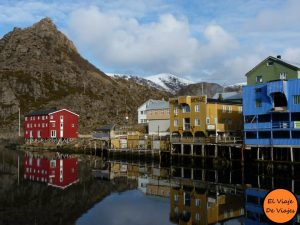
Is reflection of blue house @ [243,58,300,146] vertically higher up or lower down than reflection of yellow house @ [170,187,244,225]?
higher up

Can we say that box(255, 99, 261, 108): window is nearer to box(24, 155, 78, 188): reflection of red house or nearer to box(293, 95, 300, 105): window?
box(293, 95, 300, 105): window

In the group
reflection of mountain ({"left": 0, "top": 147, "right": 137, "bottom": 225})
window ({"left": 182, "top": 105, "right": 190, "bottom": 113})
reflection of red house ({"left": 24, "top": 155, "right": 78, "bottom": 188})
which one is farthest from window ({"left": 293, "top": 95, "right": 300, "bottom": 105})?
reflection of red house ({"left": 24, "top": 155, "right": 78, "bottom": 188})

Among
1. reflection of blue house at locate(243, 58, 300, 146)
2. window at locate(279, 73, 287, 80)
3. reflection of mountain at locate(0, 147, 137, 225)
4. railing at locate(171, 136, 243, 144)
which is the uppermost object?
window at locate(279, 73, 287, 80)

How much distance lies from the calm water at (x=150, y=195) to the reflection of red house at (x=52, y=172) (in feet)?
4.94

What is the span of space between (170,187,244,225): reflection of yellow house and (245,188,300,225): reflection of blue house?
0.63m

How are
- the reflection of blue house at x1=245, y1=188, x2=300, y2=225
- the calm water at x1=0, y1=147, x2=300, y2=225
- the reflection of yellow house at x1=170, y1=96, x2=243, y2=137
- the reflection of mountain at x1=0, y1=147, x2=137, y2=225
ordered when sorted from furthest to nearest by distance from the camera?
the reflection of yellow house at x1=170, y1=96, x2=243, y2=137, the reflection of mountain at x1=0, y1=147, x2=137, y2=225, the calm water at x1=0, y1=147, x2=300, y2=225, the reflection of blue house at x1=245, y1=188, x2=300, y2=225

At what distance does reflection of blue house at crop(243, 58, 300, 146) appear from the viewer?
45.6m

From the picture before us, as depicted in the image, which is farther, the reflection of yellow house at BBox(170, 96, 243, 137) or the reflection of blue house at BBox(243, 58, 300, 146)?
the reflection of yellow house at BBox(170, 96, 243, 137)

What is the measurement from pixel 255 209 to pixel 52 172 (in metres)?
32.1

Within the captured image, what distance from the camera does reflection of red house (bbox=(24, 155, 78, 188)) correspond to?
44.6 metres

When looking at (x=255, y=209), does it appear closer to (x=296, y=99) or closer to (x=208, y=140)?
(x=296, y=99)

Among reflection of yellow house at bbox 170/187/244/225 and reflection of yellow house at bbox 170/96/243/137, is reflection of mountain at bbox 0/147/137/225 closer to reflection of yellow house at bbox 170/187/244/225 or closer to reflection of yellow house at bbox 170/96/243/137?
reflection of yellow house at bbox 170/187/244/225

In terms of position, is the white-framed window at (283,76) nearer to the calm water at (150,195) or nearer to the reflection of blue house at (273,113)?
the reflection of blue house at (273,113)

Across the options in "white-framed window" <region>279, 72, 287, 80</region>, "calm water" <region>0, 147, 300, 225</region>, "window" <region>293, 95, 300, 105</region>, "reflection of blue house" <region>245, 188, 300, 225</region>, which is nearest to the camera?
"reflection of blue house" <region>245, 188, 300, 225</region>
